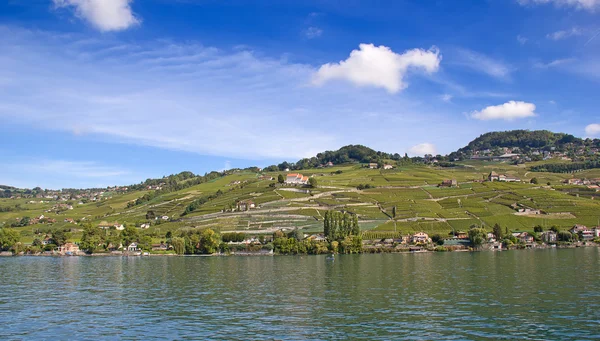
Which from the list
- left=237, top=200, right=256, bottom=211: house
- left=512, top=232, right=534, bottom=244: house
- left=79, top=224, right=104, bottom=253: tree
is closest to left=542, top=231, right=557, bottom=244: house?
left=512, top=232, right=534, bottom=244: house

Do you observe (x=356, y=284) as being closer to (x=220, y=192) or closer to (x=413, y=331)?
(x=413, y=331)

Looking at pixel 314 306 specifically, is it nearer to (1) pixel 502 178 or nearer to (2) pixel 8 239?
(2) pixel 8 239

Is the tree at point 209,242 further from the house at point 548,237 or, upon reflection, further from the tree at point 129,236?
the house at point 548,237

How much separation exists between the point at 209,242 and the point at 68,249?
42.5 metres

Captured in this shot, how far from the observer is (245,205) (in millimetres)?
152625

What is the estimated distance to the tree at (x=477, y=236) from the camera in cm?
10975

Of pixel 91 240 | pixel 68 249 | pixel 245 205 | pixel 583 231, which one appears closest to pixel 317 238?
pixel 245 205

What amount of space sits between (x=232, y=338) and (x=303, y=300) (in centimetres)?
1384

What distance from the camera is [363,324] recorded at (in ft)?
99.7

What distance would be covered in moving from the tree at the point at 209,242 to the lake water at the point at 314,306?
184 ft

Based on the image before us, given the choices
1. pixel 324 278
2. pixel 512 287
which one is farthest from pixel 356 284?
pixel 512 287

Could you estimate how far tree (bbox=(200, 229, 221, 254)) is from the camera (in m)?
117

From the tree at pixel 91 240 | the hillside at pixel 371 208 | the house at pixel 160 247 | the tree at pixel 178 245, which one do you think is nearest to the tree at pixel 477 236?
the hillside at pixel 371 208

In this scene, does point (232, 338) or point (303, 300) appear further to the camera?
point (303, 300)
